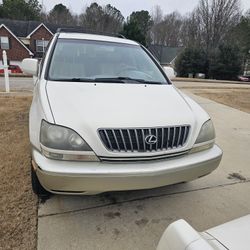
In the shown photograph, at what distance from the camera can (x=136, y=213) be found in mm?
2648

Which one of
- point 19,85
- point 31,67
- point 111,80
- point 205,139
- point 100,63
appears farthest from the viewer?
point 19,85

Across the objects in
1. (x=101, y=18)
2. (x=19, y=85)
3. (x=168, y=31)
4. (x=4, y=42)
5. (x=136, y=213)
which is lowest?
(x=19, y=85)

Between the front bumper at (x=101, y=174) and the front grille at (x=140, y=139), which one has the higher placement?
the front grille at (x=140, y=139)

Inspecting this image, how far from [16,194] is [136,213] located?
1243 mm

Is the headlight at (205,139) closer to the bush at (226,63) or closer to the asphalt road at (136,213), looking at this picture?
the asphalt road at (136,213)

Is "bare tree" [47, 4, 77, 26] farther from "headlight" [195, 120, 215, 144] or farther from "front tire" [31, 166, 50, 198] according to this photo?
"headlight" [195, 120, 215, 144]

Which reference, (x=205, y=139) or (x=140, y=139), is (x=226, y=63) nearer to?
(x=205, y=139)

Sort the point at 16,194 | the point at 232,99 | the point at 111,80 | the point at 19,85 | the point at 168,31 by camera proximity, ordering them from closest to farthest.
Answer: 1. the point at 16,194
2. the point at 111,80
3. the point at 232,99
4. the point at 19,85
5. the point at 168,31

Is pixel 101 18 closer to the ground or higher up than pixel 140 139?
higher up

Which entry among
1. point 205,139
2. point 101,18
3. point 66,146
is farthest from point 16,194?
point 101,18

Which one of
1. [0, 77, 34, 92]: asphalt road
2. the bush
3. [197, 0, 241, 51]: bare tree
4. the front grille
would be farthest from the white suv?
[197, 0, 241, 51]: bare tree

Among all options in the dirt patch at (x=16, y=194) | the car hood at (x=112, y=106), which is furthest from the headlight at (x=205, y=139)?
the dirt patch at (x=16, y=194)

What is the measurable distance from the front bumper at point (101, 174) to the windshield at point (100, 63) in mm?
1224

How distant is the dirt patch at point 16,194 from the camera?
2234 mm
